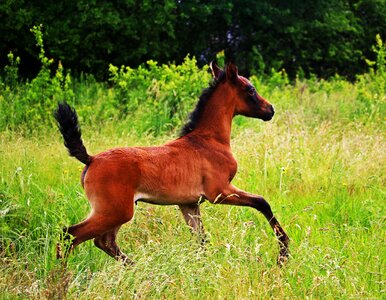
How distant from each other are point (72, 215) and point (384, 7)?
19.3 m

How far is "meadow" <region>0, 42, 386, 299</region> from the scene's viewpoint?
196 inches

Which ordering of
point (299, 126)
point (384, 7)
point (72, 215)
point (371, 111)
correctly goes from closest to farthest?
point (72, 215) < point (299, 126) < point (371, 111) < point (384, 7)

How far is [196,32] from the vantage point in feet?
71.2

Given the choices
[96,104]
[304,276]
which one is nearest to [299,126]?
[96,104]

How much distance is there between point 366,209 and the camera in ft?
23.6

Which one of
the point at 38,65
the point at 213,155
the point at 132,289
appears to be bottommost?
the point at 38,65

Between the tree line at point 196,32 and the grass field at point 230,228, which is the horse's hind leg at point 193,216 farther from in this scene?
the tree line at point 196,32

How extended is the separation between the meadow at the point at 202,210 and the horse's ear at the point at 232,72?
1.23m

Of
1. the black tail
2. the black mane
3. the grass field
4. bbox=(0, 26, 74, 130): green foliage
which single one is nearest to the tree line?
bbox=(0, 26, 74, 130): green foliage

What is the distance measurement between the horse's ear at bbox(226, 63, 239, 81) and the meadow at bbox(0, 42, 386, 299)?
1.23m

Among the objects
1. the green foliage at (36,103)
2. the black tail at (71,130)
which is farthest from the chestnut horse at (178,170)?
the green foliage at (36,103)

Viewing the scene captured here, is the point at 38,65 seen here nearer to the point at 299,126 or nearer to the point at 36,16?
the point at 36,16

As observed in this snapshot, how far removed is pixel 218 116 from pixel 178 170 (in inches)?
31.9

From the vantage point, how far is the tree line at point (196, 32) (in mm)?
18172
